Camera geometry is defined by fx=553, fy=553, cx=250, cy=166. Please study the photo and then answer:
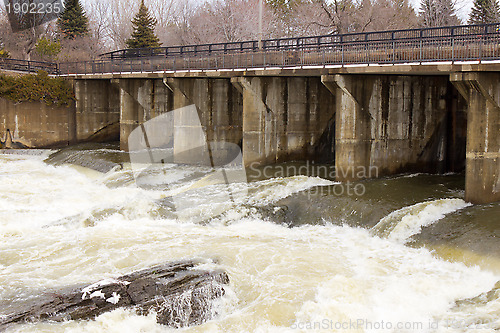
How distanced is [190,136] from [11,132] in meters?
16.2

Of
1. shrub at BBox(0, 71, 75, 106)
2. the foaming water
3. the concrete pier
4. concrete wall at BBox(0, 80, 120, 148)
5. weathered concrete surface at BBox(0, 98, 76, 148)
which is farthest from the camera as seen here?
concrete wall at BBox(0, 80, 120, 148)

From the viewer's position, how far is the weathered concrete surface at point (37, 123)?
133 feet

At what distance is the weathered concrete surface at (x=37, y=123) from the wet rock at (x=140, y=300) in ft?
102

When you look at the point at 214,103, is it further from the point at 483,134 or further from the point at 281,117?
the point at 483,134

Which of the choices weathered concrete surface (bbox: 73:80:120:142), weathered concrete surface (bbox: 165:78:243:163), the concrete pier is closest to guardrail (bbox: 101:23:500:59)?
the concrete pier

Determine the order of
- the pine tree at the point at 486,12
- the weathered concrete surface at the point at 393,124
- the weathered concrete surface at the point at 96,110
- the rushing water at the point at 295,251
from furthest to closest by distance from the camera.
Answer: the pine tree at the point at 486,12
the weathered concrete surface at the point at 96,110
the weathered concrete surface at the point at 393,124
the rushing water at the point at 295,251

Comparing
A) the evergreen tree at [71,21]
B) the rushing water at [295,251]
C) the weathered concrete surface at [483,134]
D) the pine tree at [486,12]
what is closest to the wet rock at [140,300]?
the rushing water at [295,251]

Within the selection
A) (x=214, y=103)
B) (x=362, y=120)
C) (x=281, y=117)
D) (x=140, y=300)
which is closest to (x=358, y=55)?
(x=362, y=120)

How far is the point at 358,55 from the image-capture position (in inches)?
903

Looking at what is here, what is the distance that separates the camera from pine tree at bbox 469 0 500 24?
4931cm

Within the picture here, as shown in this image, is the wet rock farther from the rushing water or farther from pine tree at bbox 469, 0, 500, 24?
pine tree at bbox 469, 0, 500, 24

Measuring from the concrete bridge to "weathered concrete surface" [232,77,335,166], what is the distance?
51mm

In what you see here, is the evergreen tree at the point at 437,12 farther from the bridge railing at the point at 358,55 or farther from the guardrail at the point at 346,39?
the bridge railing at the point at 358,55

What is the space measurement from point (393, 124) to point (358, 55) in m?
3.49
